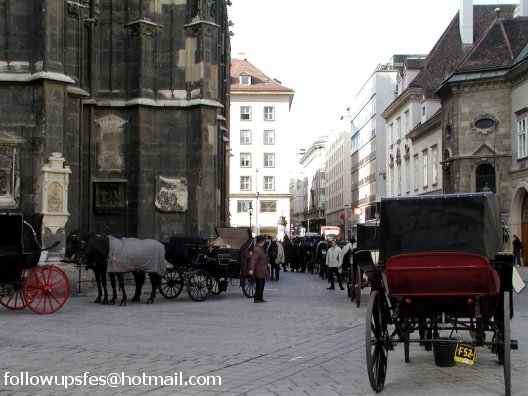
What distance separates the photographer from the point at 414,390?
24.6 ft

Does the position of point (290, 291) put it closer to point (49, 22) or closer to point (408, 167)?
point (49, 22)

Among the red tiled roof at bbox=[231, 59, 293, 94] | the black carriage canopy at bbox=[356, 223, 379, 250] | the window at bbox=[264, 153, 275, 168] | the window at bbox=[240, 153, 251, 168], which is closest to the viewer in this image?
the black carriage canopy at bbox=[356, 223, 379, 250]

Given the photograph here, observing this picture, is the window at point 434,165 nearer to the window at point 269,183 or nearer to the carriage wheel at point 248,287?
the carriage wheel at point 248,287

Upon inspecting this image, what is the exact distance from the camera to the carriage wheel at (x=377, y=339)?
700cm

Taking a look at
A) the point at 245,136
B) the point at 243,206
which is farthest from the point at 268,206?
the point at 245,136

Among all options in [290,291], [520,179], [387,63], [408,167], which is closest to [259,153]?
[387,63]

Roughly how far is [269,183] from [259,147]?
183 inches

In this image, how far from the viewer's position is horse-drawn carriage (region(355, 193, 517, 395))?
24.4 ft

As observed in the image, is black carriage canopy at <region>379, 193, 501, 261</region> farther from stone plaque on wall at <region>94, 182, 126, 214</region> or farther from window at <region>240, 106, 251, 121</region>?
window at <region>240, 106, 251, 121</region>

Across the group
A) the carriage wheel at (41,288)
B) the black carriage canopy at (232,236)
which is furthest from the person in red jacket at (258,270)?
the carriage wheel at (41,288)

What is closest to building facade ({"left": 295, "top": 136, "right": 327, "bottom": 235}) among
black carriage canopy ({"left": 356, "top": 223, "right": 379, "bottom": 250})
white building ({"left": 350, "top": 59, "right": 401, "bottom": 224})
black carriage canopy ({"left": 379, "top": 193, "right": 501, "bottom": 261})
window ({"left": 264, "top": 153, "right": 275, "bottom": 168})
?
white building ({"left": 350, "top": 59, "right": 401, "bottom": 224})

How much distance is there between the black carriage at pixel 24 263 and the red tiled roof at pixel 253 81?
74.3 meters

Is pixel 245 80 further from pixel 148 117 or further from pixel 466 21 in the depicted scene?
pixel 148 117

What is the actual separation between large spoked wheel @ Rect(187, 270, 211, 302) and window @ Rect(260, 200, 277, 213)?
6912 cm
